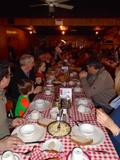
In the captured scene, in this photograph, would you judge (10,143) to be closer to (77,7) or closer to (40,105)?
(40,105)

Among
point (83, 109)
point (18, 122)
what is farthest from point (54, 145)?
point (83, 109)

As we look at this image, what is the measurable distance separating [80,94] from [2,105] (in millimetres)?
1255

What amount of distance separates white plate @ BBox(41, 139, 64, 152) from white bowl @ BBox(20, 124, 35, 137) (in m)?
0.19

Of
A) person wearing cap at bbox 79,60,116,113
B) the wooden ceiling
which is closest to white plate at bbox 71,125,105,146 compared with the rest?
person wearing cap at bbox 79,60,116,113

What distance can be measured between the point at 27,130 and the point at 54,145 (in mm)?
293

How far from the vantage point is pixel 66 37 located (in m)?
17.6

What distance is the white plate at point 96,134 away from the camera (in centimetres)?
151

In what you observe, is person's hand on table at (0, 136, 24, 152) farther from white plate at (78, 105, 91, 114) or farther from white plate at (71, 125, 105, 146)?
white plate at (78, 105, 91, 114)

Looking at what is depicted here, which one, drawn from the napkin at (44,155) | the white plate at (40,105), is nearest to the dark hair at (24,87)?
the white plate at (40,105)

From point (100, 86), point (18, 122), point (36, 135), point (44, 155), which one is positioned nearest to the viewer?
point (44, 155)

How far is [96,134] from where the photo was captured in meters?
1.62

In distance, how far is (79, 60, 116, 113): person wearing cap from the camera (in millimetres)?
A: 3127

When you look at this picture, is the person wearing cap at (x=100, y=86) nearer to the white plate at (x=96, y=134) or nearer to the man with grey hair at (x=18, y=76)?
the man with grey hair at (x=18, y=76)

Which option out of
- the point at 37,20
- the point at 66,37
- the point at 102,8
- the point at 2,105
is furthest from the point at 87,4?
the point at 66,37
